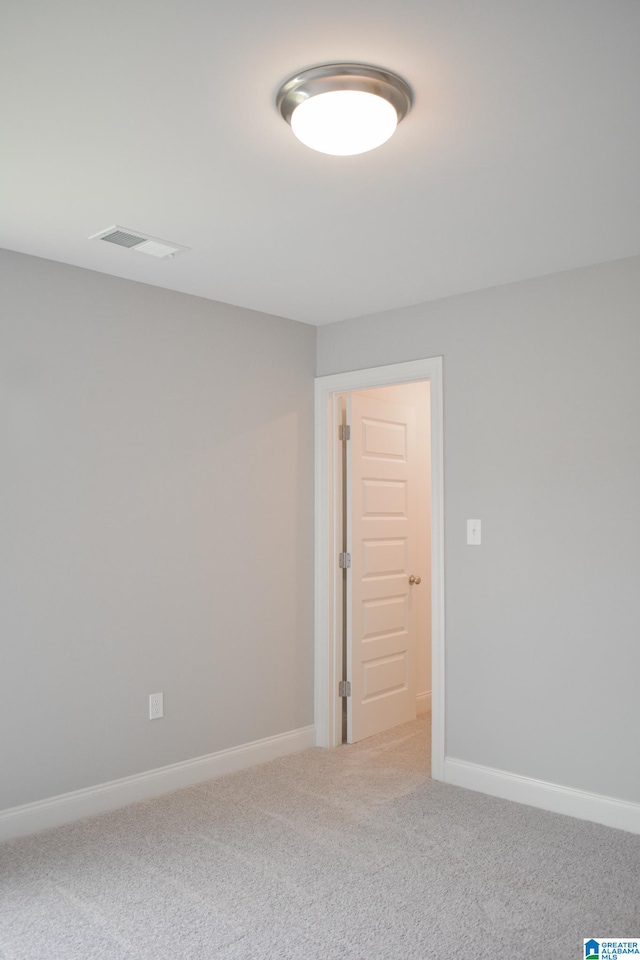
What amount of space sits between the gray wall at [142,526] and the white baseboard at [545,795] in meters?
1.07

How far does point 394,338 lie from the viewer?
422 centimetres

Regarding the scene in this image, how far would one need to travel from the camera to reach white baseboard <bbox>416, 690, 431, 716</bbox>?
5.20 metres

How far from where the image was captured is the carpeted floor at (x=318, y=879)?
2420 mm

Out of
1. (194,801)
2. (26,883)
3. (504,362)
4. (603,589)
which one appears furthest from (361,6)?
(194,801)

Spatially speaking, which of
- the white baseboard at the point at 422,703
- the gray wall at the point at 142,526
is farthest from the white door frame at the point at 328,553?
the white baseboard at the point at 422,703

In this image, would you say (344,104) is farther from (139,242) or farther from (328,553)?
(328,553)

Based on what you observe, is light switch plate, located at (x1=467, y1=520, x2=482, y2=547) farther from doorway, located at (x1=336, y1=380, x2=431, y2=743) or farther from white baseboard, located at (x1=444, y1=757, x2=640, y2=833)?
white baseboard, located at (x1=444, y1=757, x2=640, y2=833)

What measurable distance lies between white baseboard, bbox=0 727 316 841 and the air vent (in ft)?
7.86

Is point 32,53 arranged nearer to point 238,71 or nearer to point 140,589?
point 238,71

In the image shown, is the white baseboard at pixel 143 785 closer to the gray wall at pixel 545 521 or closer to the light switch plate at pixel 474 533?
the gray wall at pixel 545 521

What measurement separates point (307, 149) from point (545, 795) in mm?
2952

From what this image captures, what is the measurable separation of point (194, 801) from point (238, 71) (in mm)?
3106

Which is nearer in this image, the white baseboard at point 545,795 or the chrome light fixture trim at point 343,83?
A: the chrome light fixture trim at point 343,83

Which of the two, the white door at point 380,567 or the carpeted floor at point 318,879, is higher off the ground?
the white door at point 380,567
